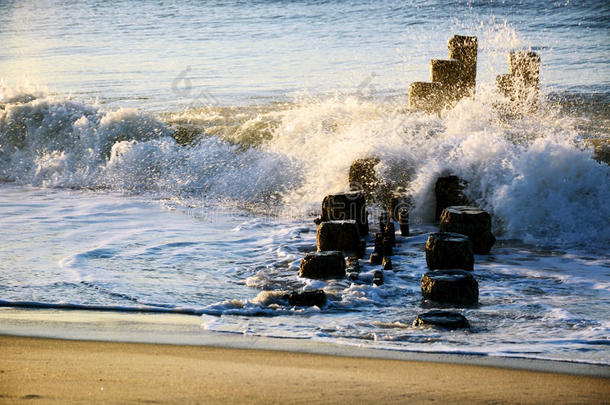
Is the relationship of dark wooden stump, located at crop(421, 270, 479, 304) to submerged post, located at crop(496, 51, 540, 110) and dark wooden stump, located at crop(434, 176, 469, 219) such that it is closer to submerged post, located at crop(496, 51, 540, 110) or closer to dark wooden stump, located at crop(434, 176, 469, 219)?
dark wooden stump, located at crop(434, 176, 469, 219)

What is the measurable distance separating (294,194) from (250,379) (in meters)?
5.81

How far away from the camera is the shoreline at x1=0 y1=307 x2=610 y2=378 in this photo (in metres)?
3.64

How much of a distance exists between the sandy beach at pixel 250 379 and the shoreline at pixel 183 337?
0.33 ft

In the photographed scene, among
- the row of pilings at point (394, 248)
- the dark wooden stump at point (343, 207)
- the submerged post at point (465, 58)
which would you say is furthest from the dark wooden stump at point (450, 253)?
the submerged post at point (465, 58)

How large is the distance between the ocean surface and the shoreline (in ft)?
0.35

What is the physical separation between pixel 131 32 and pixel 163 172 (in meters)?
25.4

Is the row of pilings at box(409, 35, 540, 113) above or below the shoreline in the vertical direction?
above

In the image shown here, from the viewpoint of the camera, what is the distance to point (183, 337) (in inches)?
161

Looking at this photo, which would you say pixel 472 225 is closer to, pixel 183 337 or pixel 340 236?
pixel 340 236

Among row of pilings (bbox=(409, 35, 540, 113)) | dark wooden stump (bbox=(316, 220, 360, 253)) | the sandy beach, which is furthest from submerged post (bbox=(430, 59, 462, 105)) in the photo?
the sandy beach

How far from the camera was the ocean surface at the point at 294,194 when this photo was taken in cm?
468

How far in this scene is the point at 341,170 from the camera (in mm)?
8680

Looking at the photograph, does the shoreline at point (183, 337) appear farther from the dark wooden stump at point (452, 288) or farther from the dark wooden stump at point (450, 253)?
the dark wooden stump at point (450, 253)

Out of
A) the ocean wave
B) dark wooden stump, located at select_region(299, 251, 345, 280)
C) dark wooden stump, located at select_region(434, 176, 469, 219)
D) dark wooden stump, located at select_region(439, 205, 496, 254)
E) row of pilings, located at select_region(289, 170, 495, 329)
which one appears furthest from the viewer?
dark wooden stump, located at select_region(434, 176, 469, 219)
